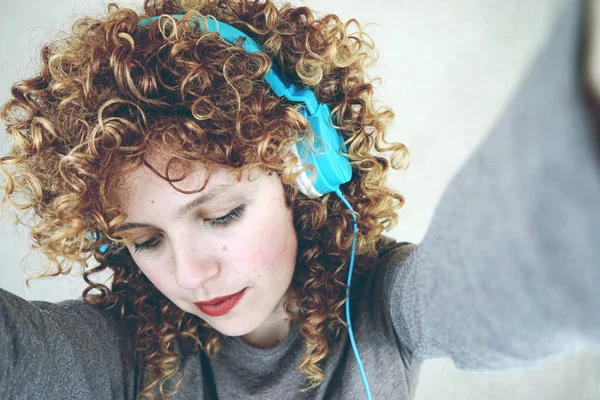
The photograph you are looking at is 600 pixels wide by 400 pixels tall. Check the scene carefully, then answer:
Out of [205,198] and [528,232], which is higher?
[528,232]

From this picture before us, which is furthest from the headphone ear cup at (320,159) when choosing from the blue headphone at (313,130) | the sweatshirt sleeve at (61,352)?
the sweatshirt sleeve at (61,352)

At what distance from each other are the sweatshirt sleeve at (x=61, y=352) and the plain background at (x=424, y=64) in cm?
42

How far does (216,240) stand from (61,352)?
0.81ft

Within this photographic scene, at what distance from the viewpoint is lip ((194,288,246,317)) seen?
723 mm

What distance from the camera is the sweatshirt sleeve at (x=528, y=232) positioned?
0.27m

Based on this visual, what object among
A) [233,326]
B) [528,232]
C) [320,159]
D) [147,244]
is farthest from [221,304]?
[528,232]

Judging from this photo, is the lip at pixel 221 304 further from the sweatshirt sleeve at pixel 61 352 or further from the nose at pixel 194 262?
the sweatshirt sleeve at pixel 61 352

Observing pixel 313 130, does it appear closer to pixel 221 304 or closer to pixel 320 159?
pixel 320 159

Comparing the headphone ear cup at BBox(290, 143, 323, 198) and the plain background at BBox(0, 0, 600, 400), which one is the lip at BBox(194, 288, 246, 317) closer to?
the headphone ear cup at BBox(290, 143, 323, 198)

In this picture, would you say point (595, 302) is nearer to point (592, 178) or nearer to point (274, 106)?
point (592, 178)

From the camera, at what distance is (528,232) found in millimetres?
318

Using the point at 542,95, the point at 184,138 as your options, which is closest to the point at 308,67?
the point at 184,138

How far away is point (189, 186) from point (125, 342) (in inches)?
13.6

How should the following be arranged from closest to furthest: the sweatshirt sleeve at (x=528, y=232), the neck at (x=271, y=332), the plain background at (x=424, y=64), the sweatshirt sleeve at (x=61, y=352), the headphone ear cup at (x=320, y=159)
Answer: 1. the sweatshirt sleeve at (x=528, y=232)
2. the sweatshirt sleeve at (x=61, y=352)
3. the headphone ear cup at (x=320, y=159)
4. the neck at (x=271, y=332)
5. the plain background at (x=424, y=64)
